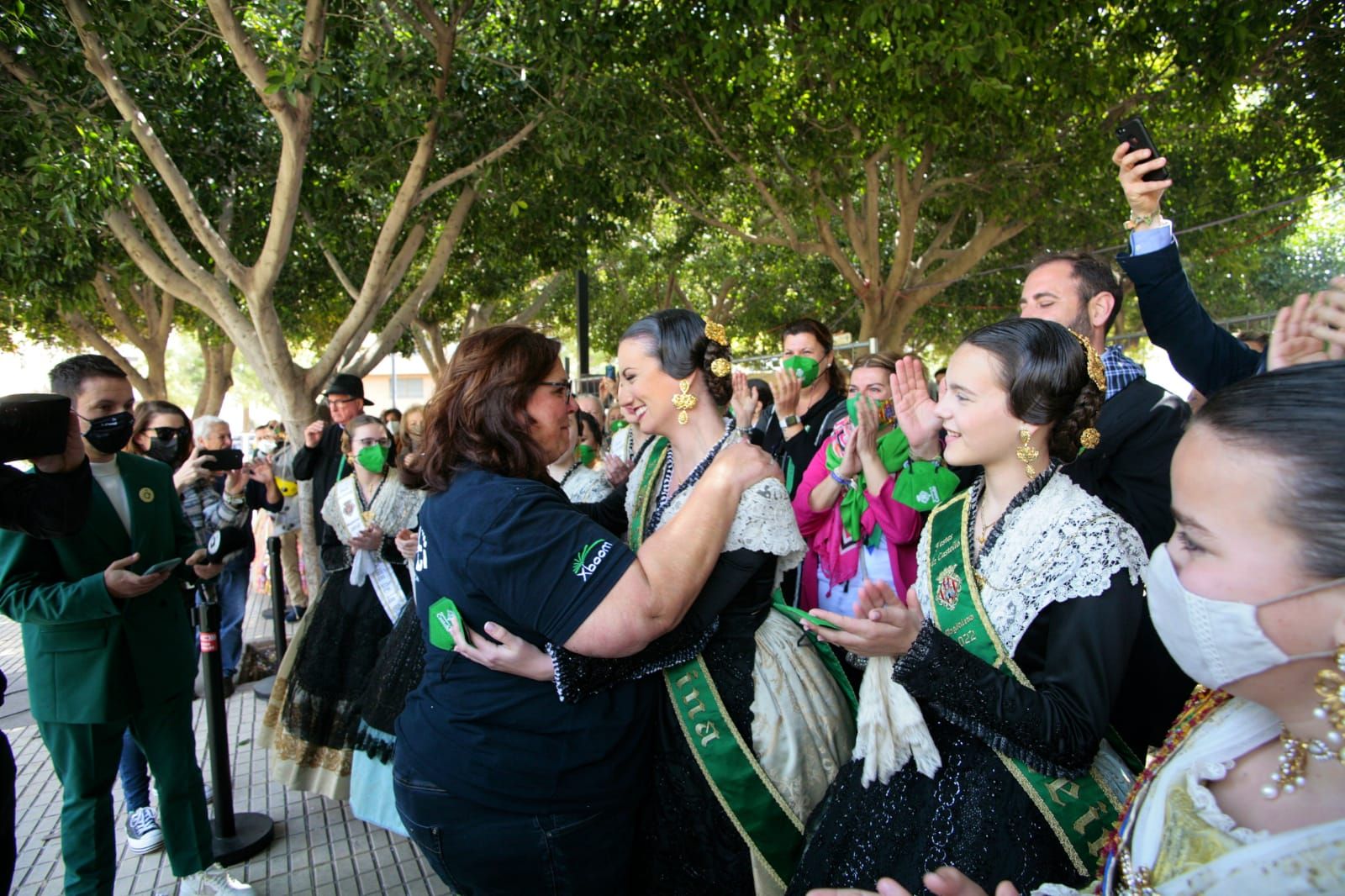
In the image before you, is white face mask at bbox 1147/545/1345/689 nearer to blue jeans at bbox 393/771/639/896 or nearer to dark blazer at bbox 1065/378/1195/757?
dark blazer at bbox 1065/378/1195/757

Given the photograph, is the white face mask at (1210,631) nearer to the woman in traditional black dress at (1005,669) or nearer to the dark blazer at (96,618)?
the woman in traditional black dress at (1005,669)

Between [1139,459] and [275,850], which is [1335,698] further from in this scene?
[275,850]

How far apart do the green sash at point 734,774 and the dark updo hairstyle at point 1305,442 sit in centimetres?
130

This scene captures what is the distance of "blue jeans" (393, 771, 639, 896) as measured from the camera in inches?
70.5

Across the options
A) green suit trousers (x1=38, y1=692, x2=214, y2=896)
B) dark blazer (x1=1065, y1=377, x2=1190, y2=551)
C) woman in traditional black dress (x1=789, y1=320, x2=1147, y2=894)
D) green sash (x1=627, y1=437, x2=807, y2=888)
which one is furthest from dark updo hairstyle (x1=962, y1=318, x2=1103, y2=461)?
green suit trousers (x1=38, y1=692, x2=214, y2=896)

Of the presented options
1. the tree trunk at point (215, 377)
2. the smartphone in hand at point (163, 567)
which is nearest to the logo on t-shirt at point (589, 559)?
the smartphone in hand at point (163, 567)

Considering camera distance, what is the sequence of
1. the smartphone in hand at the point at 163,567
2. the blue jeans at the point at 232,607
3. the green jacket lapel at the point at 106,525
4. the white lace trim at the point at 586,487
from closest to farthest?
the smartphone in hand at the point at 163,567
the green jacket lapel at the point at 106,525
the white lace trim at the point at 586,487
the blue jeans at the point at 232,607

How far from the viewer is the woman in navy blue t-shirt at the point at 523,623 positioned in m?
1.67

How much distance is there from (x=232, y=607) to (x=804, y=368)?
4.62 meters

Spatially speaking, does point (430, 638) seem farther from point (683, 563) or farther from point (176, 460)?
point (176, 460)

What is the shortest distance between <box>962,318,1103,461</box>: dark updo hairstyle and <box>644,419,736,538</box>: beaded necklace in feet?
2.53

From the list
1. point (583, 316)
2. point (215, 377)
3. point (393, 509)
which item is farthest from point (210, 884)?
point (215, 377)

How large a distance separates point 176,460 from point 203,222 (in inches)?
104

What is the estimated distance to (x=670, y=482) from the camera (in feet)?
7.93
